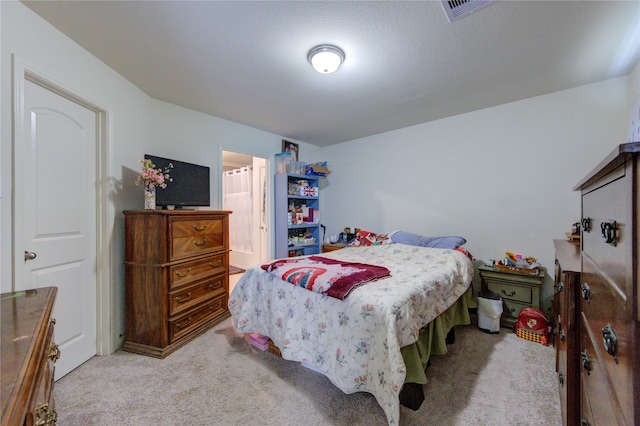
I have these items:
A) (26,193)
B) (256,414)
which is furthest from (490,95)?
(26,193)

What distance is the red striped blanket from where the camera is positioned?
1.59 m

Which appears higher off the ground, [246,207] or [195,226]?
[246,207]

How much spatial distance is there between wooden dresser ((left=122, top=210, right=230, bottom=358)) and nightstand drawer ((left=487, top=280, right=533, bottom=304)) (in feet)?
9.98

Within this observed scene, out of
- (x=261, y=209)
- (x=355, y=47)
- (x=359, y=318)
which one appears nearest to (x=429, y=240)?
(x=359, y=318)

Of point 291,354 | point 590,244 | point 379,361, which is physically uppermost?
point 590,244

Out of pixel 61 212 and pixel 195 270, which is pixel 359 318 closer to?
pixel 195 270

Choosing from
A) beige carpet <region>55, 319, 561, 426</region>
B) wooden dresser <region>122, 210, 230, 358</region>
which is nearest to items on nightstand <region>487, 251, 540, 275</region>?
beige carpet <region>55, 319, 561, 426</region>

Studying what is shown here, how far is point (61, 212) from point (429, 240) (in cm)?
342

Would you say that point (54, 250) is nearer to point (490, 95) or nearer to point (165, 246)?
point (165, 246)

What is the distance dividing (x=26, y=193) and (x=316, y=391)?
2.29m

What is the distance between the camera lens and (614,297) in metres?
0.59

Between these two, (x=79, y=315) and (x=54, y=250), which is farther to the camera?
(x=79, y=315)

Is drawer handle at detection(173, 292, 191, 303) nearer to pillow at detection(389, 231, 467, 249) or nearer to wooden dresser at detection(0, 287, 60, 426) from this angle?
wooden dresser at detection(0, 287, 60, 426)

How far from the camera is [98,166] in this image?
2080 millimetres
